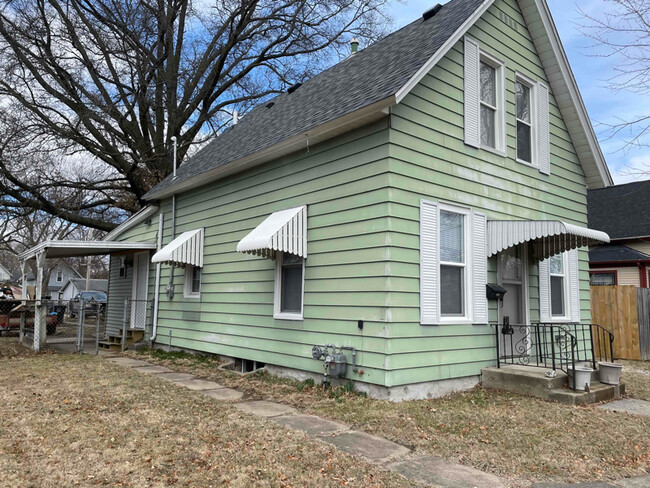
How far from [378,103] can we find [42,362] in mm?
8248

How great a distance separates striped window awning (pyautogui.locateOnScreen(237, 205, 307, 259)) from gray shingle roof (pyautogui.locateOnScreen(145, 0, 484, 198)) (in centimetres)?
130

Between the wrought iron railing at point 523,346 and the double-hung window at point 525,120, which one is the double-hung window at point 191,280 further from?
the double-hung window at point 525,120

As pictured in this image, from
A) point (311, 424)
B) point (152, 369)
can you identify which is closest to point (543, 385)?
point (311, 424)

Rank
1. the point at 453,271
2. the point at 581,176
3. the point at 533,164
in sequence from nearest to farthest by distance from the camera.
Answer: the point at 453,271 < the point at 533,164 < the point at 581,176

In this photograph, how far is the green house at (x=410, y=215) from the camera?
662 centimetres

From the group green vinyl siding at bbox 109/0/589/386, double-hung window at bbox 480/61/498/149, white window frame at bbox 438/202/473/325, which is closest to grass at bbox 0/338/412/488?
green vinyl siding at bbox 109/0/589/386

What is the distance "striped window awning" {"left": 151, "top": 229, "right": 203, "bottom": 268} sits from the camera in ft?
33.0

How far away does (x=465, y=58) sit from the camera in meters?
7.76

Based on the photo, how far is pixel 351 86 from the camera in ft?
27.2

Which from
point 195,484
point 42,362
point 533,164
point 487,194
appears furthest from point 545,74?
point 42,362

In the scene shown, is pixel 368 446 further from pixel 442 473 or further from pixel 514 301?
pixel 514 301

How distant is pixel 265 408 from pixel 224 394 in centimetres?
107

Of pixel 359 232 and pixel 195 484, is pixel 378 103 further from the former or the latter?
pixel 195 484

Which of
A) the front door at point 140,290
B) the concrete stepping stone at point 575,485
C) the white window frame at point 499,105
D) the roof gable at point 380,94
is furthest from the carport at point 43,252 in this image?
the concrete stepping stone at point 575,485
